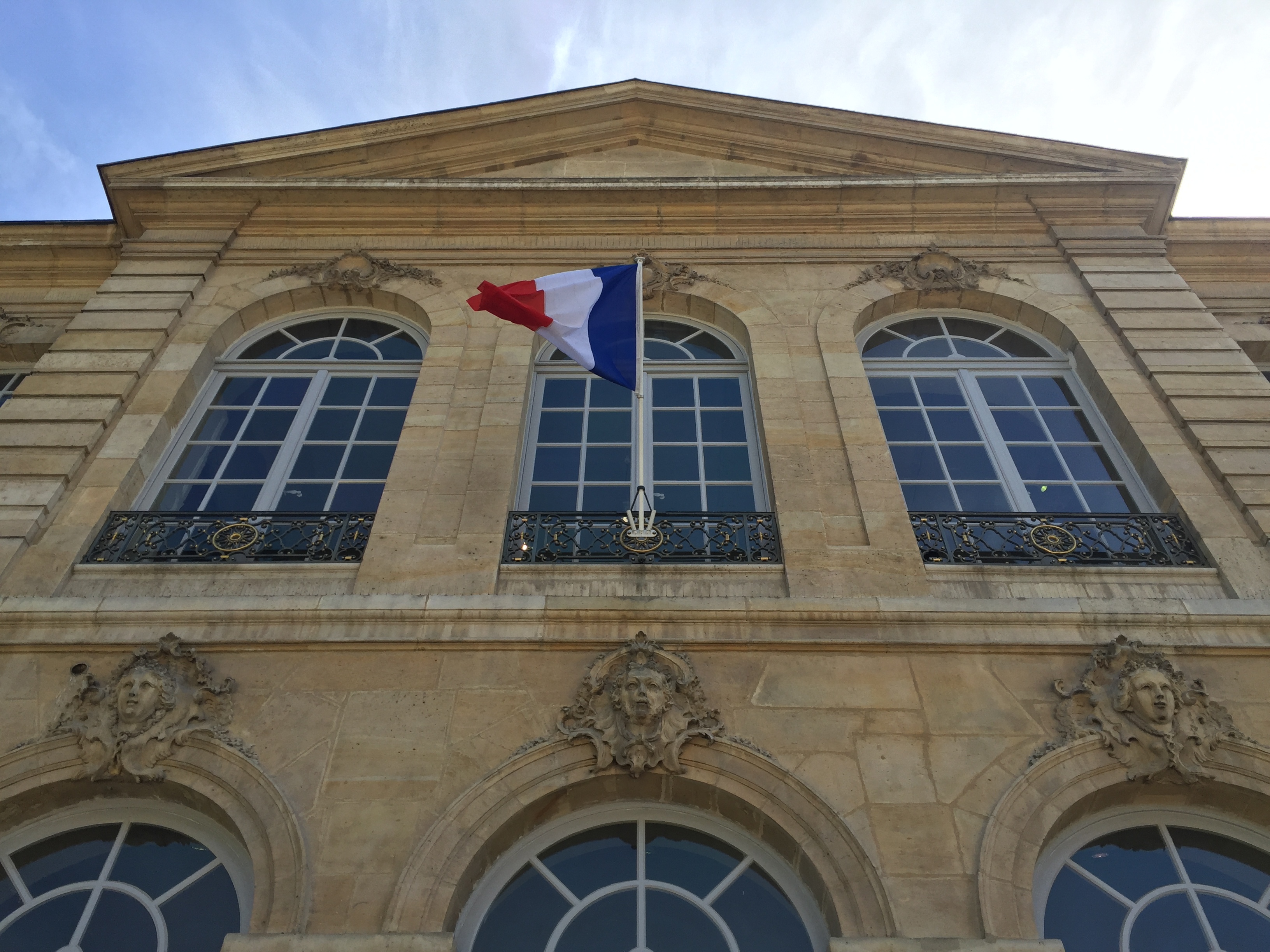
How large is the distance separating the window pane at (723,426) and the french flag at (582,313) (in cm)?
101

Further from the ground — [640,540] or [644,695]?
[640,540]

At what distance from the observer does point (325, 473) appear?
7.28 metres

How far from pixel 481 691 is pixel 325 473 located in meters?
2.63

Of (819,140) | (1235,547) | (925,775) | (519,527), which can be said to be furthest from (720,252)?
(925,775)

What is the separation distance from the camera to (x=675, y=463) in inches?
288

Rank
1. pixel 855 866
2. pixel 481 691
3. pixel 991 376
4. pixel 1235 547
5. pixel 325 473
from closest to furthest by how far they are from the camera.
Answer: pixel 855 866 < pixel 481 691 < pixel 1235 547 < pixel 325 473 < pixel 991 376

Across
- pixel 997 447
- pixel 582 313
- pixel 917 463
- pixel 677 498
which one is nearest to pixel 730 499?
pixel 677 498

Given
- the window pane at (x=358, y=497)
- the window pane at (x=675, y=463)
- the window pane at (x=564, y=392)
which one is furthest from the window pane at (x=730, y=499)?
the window pane at (x=358, y=497)

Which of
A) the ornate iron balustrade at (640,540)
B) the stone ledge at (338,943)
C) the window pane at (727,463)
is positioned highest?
the window pane at (727,463)

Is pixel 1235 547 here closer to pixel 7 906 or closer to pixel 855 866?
pixel 855 866

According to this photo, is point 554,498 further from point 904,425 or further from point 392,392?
point 904,425

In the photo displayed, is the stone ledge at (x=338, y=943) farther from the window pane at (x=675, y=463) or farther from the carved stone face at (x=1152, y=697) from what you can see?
Result: the window pane at (x=675, y=463)

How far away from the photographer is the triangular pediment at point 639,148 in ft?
32.2

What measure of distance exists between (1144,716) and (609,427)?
13.4ft
